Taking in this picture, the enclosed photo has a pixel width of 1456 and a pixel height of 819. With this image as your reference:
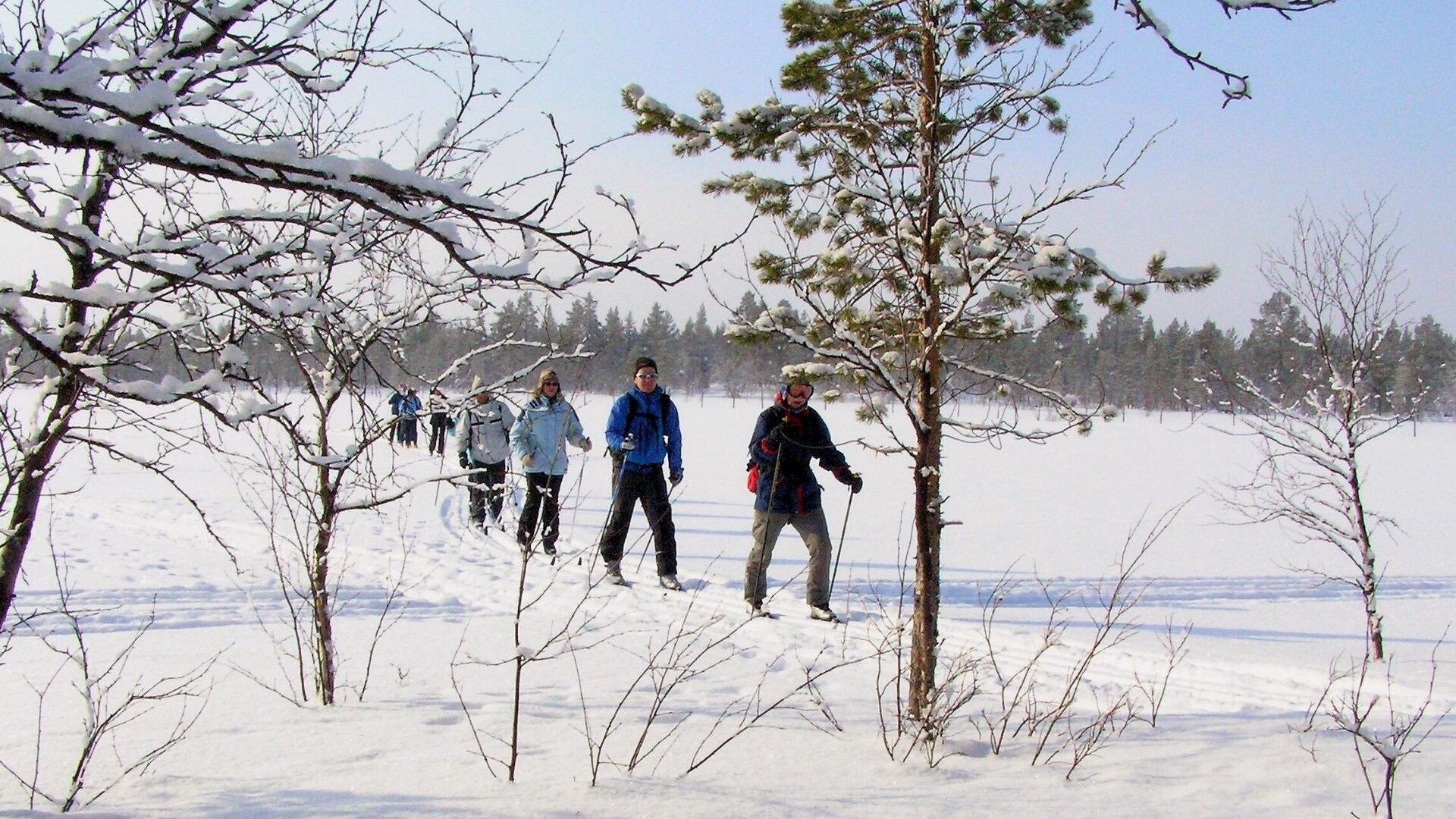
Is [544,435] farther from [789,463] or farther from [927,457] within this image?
[927,457]

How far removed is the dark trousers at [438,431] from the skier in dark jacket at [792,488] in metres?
2.35

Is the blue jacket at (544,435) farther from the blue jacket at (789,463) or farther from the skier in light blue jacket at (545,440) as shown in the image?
the blue jacket at (789,463)

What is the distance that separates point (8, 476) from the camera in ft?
8.61

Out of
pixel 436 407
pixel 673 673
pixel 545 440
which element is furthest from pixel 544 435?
pixel 436 407

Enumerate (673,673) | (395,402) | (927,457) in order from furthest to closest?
(673,673) → (927,457) → (395,402)

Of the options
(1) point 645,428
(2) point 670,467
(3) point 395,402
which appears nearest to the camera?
(3) point 395,402

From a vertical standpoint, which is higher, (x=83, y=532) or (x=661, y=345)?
(x=661, y=345)

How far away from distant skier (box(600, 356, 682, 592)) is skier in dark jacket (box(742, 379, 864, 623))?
88 centimetres

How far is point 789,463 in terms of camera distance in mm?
6410

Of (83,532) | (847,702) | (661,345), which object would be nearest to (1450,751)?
(847,702)

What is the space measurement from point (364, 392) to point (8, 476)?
3.44ft

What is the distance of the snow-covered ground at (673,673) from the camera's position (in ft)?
9.63

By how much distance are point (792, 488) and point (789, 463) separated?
0.62 ft

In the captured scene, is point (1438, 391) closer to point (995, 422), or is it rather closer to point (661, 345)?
point (661, 345)
